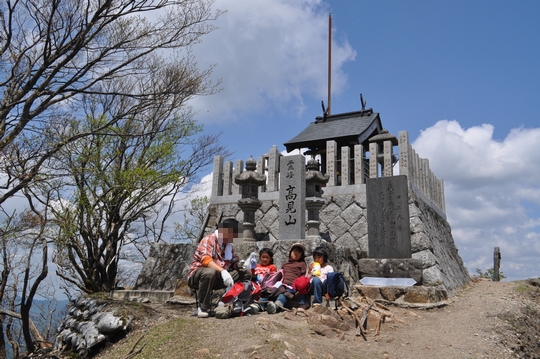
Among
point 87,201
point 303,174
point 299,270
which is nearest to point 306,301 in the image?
point 299,270

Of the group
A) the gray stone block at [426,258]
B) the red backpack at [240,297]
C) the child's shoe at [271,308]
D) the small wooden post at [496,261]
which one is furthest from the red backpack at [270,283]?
the small wooden post at [496,261]

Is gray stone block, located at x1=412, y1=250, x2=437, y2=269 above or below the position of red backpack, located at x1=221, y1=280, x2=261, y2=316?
above

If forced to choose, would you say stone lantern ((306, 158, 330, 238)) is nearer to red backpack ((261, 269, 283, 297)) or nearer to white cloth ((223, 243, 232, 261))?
red backpack ((261, 269, 283, 297))

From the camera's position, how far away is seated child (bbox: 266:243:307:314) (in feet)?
17.5

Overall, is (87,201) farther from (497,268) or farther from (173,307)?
(497,268)

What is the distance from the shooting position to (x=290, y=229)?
774cm

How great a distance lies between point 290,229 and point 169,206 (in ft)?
18.6

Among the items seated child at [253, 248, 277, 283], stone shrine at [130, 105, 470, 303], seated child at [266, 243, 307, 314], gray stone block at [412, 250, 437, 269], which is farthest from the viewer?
gray stone block at [412, 250, 437, 269]

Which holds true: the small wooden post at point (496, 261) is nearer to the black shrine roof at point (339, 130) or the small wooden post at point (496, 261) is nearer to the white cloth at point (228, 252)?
the black shrine roof at point (339, 130)

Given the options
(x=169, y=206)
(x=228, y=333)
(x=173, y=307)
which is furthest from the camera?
(x=169, y=206)

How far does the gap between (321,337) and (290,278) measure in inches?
54.6

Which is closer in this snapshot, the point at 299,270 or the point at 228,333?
the point at 228,333

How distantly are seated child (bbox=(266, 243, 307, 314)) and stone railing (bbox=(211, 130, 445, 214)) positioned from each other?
4342 mm

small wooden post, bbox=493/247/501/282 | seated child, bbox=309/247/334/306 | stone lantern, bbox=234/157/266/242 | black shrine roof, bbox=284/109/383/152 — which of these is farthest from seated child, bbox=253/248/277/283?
small wooden post, bbox=493/247/501/282
